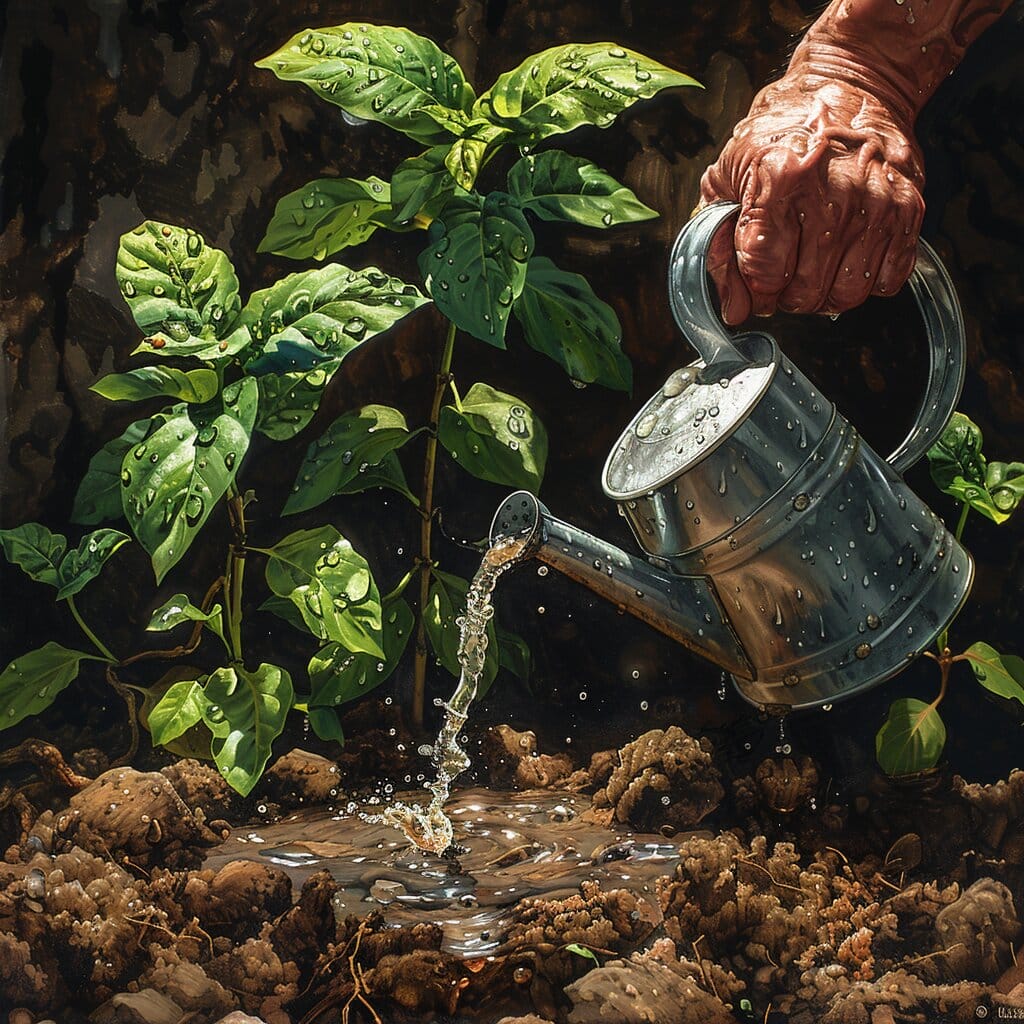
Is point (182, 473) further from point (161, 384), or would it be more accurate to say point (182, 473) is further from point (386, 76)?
point (386, 76)

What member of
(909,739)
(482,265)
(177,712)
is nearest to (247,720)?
(177,712)

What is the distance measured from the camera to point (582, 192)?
1002mm

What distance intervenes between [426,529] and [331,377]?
0.16 metres

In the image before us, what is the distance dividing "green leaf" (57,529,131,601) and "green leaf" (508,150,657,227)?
18.3 inches

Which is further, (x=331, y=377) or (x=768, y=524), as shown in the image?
(x=331, y=377)

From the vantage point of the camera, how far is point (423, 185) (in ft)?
3.30

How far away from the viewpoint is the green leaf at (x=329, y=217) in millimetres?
1016

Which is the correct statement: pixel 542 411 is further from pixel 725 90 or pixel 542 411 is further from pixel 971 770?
pixel 971 770

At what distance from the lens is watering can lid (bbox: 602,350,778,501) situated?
0.84 metres

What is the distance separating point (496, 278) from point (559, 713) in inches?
15.1

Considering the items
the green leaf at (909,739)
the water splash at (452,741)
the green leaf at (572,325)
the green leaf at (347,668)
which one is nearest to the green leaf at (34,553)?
the green leaf at (347,668)

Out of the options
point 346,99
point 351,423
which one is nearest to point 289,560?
point 351,423

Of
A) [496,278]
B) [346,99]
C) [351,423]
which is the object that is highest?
[346,99]

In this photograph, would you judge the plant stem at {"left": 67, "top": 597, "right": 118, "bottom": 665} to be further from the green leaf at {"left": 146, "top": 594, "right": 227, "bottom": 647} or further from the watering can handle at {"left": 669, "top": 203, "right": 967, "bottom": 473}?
the watering can handle at {"left": 669, "top": 203, "right": 967, "bottom": 473}
